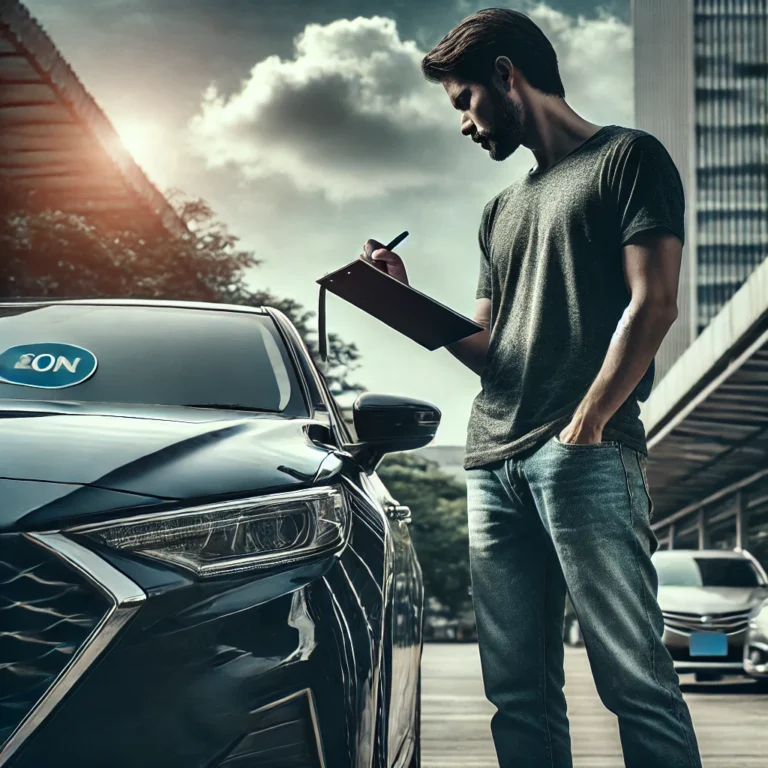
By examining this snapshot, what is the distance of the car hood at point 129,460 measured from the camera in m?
1.90

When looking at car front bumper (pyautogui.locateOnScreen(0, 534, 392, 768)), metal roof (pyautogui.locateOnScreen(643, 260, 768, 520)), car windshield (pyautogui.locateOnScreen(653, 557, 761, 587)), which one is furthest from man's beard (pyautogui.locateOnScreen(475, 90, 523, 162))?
car windshield (pyautogui.locateOnScreen(653, 557, 761, 587))

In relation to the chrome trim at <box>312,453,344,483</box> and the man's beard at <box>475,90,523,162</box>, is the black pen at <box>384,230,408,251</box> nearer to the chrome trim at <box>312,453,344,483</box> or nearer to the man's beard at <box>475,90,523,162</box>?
the man's beard at <box>475,90,523,162</box>

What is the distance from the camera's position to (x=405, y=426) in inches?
117

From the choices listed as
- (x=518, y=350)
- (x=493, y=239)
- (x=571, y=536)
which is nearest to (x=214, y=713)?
(x=571, y=536)

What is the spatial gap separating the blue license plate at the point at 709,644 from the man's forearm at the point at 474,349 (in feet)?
37.4

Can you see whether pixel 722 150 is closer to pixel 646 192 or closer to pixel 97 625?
pixel 646 192

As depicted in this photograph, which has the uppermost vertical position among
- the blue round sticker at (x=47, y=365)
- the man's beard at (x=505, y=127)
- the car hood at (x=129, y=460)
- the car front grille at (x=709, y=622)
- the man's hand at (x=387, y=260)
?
the man's beard at (x=505, y=127)

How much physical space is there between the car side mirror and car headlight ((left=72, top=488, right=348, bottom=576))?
0.78 metres

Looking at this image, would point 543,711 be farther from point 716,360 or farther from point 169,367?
point 716,360

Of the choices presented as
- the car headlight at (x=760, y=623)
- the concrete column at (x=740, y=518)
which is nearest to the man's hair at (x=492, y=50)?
the car headlight at (x=760, y=623)

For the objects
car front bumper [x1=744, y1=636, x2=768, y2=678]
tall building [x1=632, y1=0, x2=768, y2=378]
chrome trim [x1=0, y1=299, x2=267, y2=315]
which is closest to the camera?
chrome trim [x1=0, y1=299, x2=267, y2=315]

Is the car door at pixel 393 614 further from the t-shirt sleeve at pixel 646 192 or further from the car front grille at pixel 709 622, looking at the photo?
the car front grille at pixel 709 622

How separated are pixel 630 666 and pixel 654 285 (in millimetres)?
737

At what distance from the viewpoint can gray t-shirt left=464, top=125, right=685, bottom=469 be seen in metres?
2.59
